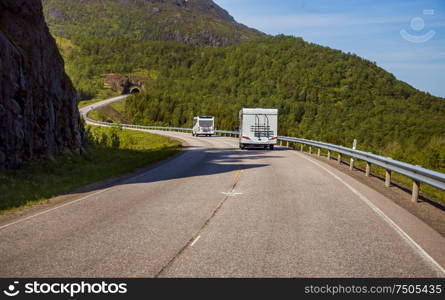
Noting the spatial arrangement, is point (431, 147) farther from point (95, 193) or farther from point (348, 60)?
point (348, 60)

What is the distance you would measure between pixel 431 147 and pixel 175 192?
14.8 metres

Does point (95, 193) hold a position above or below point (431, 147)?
below

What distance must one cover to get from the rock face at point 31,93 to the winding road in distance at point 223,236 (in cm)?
511

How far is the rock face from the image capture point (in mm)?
15289

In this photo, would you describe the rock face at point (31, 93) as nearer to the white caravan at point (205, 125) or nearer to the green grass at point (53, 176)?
the green grass at point (53, 176)

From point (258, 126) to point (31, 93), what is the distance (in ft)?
54.3

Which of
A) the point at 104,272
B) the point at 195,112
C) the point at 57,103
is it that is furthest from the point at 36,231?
the point at 195,112

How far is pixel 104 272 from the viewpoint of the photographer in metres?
5.62

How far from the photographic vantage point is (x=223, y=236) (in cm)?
752

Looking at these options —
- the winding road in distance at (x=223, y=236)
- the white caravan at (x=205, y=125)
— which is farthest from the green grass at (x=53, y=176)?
the white caravan at (x=205, y=125)

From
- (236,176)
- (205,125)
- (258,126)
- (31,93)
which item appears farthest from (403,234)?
(205,125)

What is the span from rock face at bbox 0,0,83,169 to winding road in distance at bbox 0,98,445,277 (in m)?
5.11

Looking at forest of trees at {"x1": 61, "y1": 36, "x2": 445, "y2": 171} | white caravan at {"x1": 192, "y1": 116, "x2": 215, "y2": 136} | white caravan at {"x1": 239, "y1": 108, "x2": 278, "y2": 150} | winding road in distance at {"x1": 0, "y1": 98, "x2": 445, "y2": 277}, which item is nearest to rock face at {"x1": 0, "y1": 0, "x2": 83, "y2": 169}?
winding road in distance at {"x1": 0, "y1": 98, "x2": 445, "y2": 277}

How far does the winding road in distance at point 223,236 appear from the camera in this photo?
230 inches
